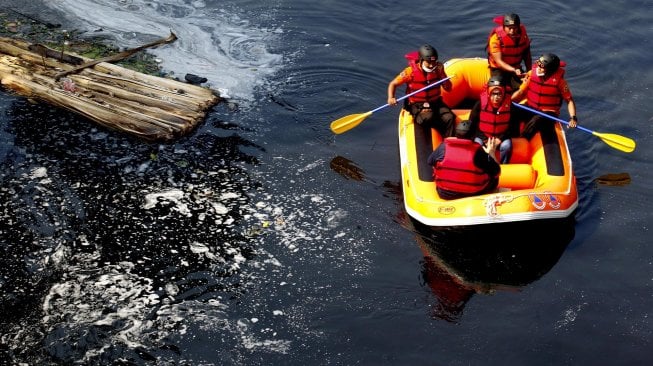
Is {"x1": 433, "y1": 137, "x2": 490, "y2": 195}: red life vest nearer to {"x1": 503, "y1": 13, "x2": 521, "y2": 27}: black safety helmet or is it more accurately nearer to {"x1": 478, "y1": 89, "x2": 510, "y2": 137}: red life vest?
{"x1": 478, "y1": 89, "x2": 510, "y2": 137}: red life vest

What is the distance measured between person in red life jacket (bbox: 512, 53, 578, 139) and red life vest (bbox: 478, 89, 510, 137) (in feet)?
1.42

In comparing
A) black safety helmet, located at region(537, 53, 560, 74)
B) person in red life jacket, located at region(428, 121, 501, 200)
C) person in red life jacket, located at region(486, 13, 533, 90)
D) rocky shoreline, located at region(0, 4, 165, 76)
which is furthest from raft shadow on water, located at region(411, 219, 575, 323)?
rocky shoreline, located at region(0, 4, 165, 76)

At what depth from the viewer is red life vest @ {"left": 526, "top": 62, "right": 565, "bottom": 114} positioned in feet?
30.6

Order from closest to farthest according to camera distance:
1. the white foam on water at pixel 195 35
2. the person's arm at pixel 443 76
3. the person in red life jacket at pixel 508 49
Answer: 1. the person's arm at pixel 443 76
2. the person in red life jacket at pixel 508 49
3. the white foam on water at pixel 195 35

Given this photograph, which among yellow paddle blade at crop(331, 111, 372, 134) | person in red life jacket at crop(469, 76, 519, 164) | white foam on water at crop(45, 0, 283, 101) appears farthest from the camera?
white foam on water at crop(45, 0, 283, 101)

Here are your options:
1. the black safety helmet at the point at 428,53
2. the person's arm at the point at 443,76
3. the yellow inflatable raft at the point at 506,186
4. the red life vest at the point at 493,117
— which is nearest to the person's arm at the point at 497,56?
the person's arm at the point at 443,76

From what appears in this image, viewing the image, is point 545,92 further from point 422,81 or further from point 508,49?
point 422,81

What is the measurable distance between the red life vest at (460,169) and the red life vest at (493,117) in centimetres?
75

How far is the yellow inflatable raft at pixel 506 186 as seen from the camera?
8.47 m

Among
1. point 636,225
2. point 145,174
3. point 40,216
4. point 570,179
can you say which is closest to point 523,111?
point 570,179

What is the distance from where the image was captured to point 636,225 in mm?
9336

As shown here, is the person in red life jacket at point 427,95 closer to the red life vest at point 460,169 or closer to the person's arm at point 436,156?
the person's arm at point 436,156

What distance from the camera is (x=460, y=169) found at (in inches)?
336

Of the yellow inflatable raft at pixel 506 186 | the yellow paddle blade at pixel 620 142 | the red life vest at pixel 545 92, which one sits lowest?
the yellow inflatable raft at pixel 506 186
